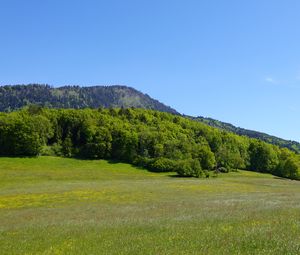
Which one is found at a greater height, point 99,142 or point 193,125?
point 193,125

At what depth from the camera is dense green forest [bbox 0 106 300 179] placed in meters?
127

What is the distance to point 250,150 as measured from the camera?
182m

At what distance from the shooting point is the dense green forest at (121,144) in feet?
418

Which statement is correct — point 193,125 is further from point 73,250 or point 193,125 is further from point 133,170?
point 73,250

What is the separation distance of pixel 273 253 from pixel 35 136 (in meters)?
123

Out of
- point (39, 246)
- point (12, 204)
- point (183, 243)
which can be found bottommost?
point (12, 204)

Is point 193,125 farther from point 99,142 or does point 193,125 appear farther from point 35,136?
point 35,136

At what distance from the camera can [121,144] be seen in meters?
142

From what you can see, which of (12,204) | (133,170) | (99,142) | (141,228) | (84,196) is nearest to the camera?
(141,228)

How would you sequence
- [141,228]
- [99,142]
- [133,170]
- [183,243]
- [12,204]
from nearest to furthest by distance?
[183,243] < [141,228] < [12,204] < [133,170] < [99,142]

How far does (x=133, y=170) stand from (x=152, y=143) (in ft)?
82.7

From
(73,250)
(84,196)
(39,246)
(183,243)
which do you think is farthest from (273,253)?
(84,196)

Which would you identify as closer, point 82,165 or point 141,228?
point 141,228

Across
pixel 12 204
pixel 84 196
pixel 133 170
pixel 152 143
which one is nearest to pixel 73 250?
pixel 12 204
